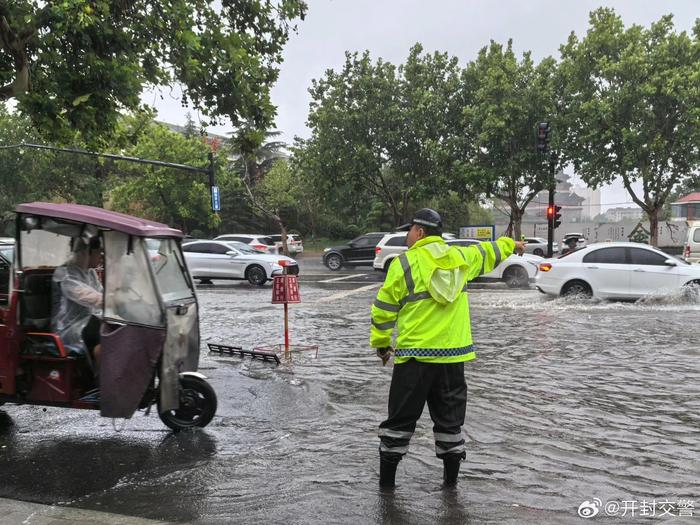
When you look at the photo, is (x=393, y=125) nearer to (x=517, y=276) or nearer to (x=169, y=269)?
(x=517, y=276)

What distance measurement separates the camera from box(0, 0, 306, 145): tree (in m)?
8.14

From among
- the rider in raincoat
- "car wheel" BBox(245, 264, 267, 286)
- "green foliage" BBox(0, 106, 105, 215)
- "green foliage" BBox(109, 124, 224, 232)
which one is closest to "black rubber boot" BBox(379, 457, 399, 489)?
the rider in raincoat

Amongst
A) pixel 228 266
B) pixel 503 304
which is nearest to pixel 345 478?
pixel 503 304

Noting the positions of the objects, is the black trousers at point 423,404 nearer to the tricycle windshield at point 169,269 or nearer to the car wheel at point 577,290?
the tricycle windshield at point 169,269

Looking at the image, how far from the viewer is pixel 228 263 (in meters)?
20.8

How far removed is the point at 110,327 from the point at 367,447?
7.38 feet

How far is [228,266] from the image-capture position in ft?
68.3

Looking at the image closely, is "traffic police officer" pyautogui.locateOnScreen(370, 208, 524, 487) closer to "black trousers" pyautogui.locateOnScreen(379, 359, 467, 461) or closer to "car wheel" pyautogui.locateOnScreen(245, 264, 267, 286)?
"black trousers" pyautogui.locateOnScreen(379, 359, 467, 461)

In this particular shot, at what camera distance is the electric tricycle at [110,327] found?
4.82m

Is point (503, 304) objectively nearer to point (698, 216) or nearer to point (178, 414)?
point (178, 414)

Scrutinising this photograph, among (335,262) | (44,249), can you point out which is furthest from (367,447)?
(335,262)

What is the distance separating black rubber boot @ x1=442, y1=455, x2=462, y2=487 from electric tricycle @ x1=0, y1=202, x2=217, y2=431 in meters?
2.13

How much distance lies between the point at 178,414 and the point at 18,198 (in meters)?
47.3

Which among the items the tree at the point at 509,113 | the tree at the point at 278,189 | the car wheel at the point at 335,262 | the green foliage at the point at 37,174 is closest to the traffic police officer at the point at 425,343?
the car wheel at the point at 335,262
